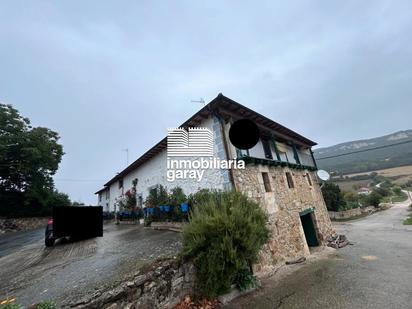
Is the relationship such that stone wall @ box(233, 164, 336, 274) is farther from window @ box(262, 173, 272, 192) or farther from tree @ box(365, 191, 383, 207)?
tree @ box(365, 191, 383, 207)

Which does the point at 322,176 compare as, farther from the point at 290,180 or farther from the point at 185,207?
the point at 185,207

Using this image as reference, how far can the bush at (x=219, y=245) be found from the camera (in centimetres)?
419

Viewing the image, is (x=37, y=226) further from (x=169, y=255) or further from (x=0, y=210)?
(x=169, y=255)

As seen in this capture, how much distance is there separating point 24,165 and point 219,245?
24.9m

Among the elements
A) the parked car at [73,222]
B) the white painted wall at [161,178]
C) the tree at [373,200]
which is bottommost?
the tree at [373,200]

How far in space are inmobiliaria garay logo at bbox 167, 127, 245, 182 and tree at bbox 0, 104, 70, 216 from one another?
18.9 meters

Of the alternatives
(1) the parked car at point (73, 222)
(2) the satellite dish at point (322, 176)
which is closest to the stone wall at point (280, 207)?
(2) the satellite dish at point (322, 176)

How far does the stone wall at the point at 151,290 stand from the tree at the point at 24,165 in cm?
2316

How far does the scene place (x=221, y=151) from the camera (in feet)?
23.9

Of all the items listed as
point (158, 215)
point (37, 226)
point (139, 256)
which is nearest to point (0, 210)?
point (37, 226)

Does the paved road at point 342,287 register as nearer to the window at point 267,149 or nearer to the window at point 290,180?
the window at point 290,180

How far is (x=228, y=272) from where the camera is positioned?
4.26 meters

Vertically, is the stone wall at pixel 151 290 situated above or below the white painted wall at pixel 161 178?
below

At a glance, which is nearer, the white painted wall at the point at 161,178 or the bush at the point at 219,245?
the bush at the point at 219,245
